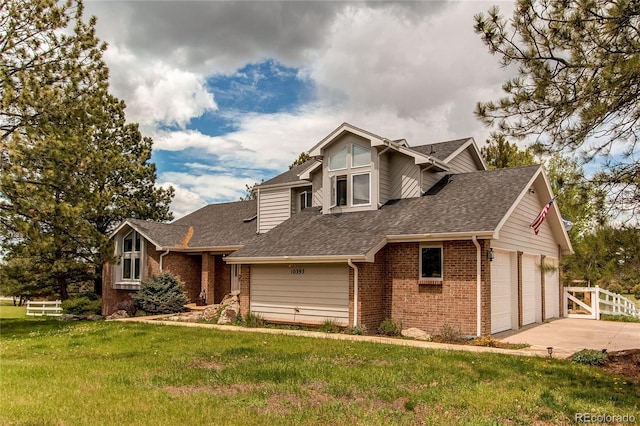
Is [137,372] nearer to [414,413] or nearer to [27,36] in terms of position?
[414,413]

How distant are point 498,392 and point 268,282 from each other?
11.7 metres

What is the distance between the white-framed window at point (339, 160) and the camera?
19744 mm

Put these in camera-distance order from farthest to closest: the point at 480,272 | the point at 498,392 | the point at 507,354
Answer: the point at 480,272, the point at 507,354, the point at 498,392

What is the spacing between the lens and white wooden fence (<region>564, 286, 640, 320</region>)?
21797 mm

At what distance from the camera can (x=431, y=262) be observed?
1582 cm

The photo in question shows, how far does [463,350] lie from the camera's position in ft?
40.9

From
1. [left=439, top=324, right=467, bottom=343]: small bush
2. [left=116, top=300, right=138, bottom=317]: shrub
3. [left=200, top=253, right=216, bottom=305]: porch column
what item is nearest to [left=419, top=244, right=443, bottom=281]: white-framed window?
[left=439, top=324, right=467, bottom=343]: small bush

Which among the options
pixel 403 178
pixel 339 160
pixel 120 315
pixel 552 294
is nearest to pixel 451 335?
pixel 403 178

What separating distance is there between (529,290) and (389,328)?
661 centimetres

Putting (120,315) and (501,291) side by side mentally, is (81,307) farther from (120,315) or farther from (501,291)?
(501,291)

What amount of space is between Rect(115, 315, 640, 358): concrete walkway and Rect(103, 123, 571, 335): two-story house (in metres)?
0.95

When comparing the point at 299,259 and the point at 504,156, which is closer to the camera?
the point at 299,259

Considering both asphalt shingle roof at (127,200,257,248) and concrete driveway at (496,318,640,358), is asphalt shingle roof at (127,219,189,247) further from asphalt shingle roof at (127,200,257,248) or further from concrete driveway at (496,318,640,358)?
concrete driveway at (496,318,640,358)

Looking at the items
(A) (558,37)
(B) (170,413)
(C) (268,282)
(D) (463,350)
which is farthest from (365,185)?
(B) (170,413)
